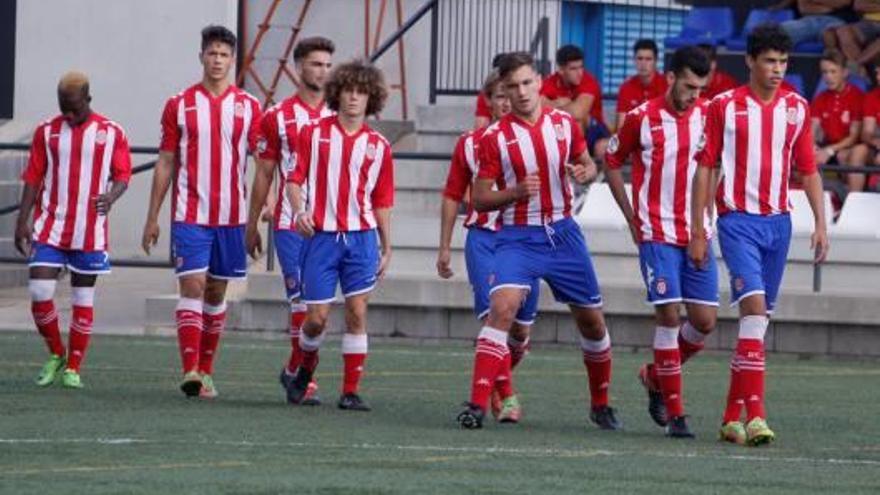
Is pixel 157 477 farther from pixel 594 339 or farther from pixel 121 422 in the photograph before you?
pixel 594 339

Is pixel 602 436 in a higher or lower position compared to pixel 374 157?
lower

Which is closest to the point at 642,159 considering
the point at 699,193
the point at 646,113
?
the point at 646,113

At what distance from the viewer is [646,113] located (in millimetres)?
13836

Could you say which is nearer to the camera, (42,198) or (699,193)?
(699,193)

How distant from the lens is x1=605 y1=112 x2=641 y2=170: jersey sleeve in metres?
13.7

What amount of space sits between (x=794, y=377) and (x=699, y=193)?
5.44 m

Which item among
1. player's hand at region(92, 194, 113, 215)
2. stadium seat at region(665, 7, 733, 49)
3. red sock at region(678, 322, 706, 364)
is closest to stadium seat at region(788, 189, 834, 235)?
stadium seat at region(665, 7, 733, 49)

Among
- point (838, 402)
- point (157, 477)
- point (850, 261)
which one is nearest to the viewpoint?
point (157, 477)

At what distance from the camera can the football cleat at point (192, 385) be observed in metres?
14.9

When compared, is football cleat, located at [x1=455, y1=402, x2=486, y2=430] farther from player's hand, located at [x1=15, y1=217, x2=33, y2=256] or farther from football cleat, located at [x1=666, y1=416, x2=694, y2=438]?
player's hand, located at [x1=15, y1=217, x2=33, y2=256]

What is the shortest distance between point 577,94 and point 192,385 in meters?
9.93

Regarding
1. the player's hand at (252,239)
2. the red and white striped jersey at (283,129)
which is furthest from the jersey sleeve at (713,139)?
the player's hand at (252,239)

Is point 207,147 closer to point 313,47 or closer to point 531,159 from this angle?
point 313,47

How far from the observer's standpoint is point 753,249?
12.8 meters
